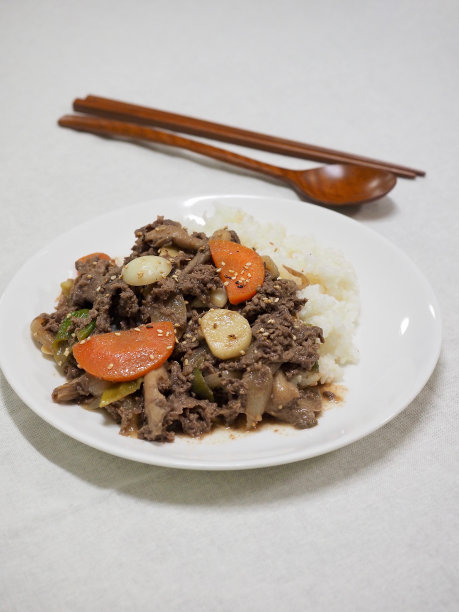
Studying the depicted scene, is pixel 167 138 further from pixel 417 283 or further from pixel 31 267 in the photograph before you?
pixel 417 283

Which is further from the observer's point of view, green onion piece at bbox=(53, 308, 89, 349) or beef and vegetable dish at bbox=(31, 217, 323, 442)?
green onion piece at bbox=(53, 308, 89, 349)

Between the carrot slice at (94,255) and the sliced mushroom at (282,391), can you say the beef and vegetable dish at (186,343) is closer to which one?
the sliced mushroom at (282,391)

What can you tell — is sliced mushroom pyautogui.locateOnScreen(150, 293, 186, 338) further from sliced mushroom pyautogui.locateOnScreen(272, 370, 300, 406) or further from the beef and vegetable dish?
sliced mushroom pyautogui.locateOnScreen(272, 370, 300, 406)

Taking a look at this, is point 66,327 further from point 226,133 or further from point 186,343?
point 226,133

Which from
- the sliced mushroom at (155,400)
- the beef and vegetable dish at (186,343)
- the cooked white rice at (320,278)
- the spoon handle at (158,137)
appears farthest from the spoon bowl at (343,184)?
the sliced mushroom at (155,400)

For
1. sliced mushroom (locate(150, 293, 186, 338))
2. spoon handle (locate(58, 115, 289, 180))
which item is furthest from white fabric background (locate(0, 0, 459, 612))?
sliced mushroom (locate(150, 293, 186, 338))

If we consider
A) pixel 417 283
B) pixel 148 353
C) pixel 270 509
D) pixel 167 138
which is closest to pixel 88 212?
pixel 167 138
